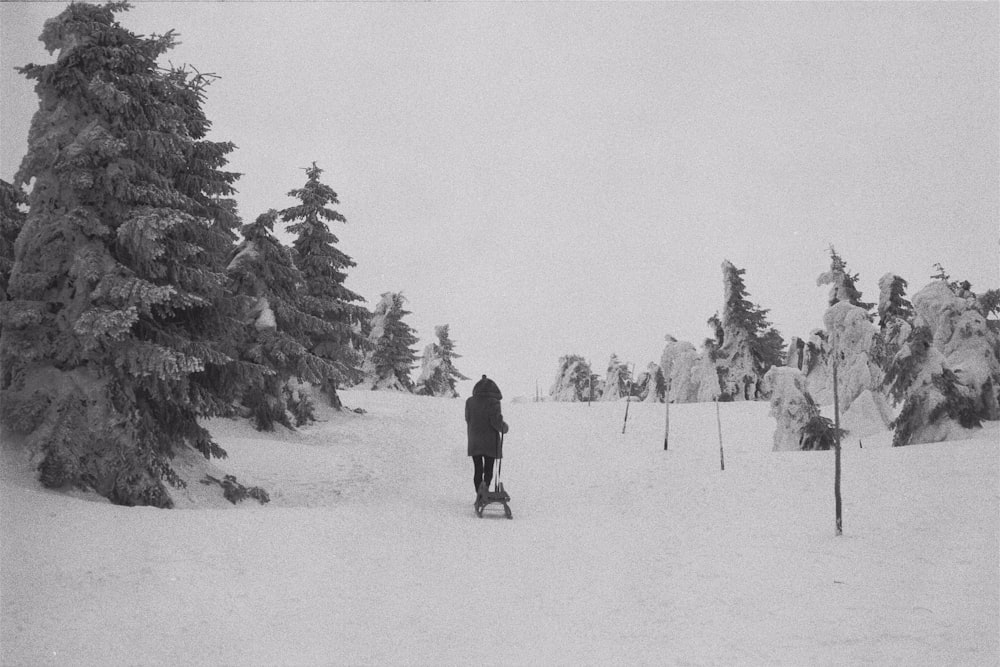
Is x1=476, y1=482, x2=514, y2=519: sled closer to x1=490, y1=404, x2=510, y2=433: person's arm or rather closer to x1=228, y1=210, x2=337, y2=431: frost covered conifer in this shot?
x1=490, y1=404, x2=510, y2=433: person's arm

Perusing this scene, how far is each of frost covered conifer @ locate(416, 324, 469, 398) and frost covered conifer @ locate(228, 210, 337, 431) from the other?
34243mm

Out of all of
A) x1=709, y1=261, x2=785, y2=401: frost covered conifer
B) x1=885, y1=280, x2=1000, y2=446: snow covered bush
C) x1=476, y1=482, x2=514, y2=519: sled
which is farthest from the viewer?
x1=709, y1=261, x2=785, y2=401: frost covered conifer

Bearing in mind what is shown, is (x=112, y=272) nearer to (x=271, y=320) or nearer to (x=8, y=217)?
(x=8, y=217)

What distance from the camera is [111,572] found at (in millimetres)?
4891

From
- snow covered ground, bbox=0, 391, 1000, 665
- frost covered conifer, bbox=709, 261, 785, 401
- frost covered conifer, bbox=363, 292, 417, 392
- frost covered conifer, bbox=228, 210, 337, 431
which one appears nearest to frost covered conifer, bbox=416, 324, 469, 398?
frost covered conifer, bbox=363, 292, 417, 392

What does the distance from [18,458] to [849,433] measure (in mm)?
22110

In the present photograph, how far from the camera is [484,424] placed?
1032 cm

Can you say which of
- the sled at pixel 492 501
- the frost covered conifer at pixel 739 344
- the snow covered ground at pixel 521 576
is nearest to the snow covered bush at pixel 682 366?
the frost covered conifer at pixel 739 344

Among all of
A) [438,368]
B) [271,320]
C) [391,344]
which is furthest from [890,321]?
[438,368]

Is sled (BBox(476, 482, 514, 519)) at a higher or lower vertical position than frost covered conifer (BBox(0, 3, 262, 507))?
lower

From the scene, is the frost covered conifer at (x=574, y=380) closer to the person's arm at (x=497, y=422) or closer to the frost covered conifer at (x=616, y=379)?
the frost covered conifer at (x=616, y=379)

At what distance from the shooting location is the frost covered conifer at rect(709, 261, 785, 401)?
4075cm

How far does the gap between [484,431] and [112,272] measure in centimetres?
643

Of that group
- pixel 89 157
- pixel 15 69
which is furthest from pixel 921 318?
pixel 15 69
